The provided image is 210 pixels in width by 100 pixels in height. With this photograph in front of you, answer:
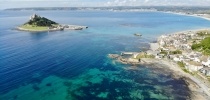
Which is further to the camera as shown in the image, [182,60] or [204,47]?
[204,47]

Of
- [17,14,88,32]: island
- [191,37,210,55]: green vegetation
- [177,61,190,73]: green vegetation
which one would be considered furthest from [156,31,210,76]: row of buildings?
[17,14,88,32]: island

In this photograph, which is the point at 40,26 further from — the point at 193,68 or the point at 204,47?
the point at 193,68

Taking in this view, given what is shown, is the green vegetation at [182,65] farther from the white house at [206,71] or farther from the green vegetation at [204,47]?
the green vegetation at [204,47]

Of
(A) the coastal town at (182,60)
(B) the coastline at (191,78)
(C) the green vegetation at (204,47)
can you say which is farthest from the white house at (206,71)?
(C) the green vegetation at (204,47)

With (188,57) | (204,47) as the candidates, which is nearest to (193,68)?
(188,57)

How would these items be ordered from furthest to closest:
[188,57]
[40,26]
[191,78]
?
[40,26] → [188,57] → [191,78]

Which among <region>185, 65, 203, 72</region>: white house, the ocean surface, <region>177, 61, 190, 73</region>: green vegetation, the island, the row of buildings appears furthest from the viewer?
the island

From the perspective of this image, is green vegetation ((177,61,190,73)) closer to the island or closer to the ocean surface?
the ocean surface

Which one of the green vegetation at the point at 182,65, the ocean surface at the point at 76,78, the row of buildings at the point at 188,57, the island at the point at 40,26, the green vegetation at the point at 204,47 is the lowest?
the ocean surface at the point at 76,78

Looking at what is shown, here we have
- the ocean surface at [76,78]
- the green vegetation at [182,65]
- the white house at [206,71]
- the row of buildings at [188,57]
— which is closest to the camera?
the ocean surface at [76,78]

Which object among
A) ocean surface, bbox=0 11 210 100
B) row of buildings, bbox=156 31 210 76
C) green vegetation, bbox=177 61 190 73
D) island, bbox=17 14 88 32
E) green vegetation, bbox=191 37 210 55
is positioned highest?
island, bbox=17 14 88 32

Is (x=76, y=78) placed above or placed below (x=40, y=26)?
below

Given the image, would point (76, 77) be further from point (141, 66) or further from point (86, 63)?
point (141, 66)
